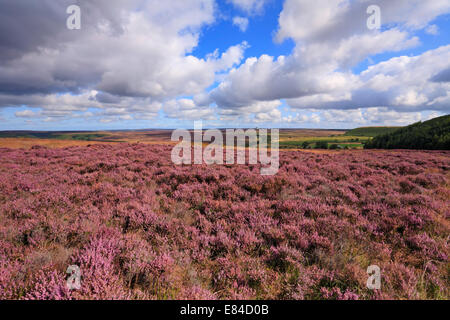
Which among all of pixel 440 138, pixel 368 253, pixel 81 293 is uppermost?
pixel 440 138

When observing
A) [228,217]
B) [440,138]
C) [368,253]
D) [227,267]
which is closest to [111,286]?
[227,267]

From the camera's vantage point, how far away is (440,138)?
82.8ft

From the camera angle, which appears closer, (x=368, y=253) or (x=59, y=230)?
(x=368, y=253)

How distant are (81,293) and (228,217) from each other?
126 inches

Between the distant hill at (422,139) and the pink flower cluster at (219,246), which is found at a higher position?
the distant hill at (422,139)

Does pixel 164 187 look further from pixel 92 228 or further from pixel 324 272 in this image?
pixel 324 272

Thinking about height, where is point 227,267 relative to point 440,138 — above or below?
below
